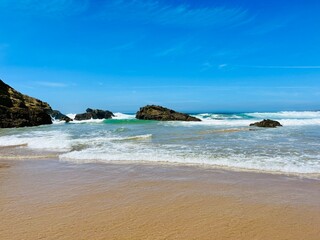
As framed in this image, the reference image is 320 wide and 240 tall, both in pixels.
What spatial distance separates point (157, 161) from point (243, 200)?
4.27 meters

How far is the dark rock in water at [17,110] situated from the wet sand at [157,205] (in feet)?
89.2

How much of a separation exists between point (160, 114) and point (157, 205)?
122 ft

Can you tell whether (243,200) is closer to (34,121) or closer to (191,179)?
(191,179)

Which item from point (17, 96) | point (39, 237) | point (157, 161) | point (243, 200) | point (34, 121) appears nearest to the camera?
point (39, 237)

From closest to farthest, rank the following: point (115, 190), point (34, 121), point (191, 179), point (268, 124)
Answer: point (115, 190) < point (191, 179) < point (268, 124) < point (34, 121)

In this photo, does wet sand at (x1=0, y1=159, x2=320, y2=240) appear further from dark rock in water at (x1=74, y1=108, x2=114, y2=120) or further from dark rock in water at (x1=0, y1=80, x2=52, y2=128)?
dark rock in water at (x1=74, y1=108, x2=114, y2=120)

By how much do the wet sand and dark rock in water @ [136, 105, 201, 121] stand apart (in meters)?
32.5

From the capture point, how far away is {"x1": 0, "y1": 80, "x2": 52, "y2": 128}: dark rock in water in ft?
104

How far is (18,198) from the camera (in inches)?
216

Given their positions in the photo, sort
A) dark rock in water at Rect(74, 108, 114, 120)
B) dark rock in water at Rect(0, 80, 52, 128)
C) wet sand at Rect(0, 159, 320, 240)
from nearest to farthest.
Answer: wet sand at Rect(0, 159, 320, 240) → dark rock in water at Rect(0, 80, 52, 128) → dark rock in water at Rect(74, 108, 114, 120)

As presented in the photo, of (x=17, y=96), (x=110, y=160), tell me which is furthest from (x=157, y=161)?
(x=17, y=96)

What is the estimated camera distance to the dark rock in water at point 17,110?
104ft

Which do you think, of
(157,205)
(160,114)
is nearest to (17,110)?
(160,114)

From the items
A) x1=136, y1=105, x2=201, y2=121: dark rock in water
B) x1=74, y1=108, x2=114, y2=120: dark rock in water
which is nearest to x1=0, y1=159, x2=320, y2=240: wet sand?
x1=136, y1=105, x2=201, y2=121: dark rock in water
